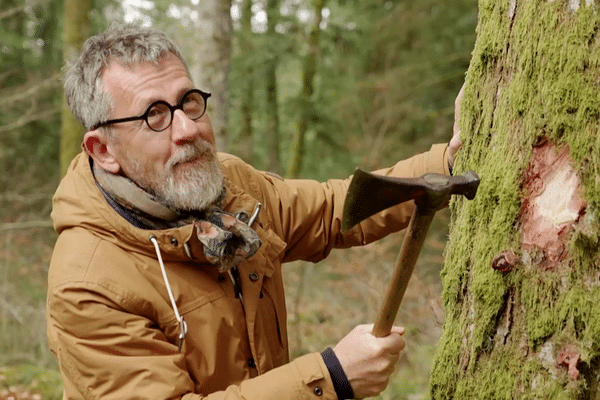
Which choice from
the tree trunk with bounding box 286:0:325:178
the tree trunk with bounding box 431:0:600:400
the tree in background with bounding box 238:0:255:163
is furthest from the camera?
the tree trunk with bounding box 286:0:325:178

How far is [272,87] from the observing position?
1262 centimetres

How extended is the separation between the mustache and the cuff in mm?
1072

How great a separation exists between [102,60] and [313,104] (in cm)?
929

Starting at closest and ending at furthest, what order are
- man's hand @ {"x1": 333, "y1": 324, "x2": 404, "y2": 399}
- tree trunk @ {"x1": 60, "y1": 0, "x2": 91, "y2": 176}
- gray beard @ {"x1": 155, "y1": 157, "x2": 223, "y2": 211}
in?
man's hand @ {"x1": 333, "y1": 324, "x2": 404, "y2": 399}
gray beard @ {"x1": 155, "y1": 157, "x2": 223, "y2": 211}
tree trunk @ {"x1": 60, "y1": 0, "x2": 91, "y2": 176}

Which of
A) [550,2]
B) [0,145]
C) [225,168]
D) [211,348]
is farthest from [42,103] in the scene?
[550,2]

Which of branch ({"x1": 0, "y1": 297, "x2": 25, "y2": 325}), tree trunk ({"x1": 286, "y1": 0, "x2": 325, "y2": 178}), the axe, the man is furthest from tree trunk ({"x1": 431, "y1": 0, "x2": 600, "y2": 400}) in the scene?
tree trunk ({"x1": 286, "y1": 0, "x2": 325, "y2": 178})

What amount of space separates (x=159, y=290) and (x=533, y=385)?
4.70 feet

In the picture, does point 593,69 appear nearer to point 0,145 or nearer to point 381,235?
point 381,235

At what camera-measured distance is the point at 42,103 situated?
10.6m

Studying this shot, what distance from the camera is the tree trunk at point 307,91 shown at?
37.8ft

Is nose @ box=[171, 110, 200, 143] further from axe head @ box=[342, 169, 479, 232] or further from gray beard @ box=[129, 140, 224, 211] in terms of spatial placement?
axe head @ box=[342, 169, 479, 232]

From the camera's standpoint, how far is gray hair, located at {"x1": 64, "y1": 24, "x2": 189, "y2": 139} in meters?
2.41

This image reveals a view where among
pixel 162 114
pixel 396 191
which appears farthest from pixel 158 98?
pixel 396 191

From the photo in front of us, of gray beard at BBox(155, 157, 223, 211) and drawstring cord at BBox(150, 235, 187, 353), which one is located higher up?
gray beard at BBox(155, 157, 223, 211)
